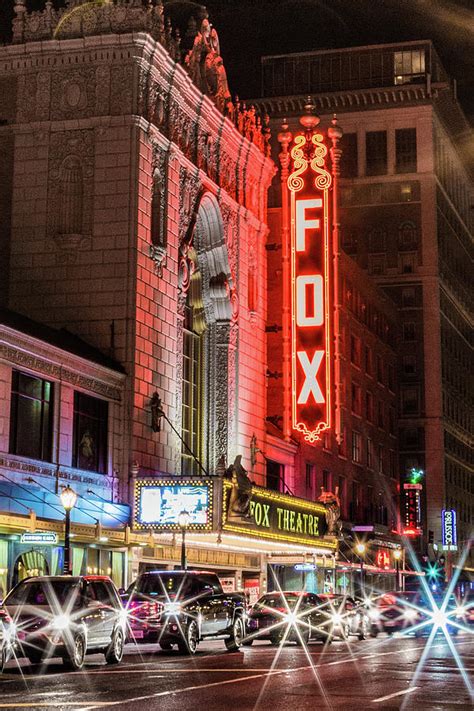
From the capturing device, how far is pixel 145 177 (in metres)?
45.1

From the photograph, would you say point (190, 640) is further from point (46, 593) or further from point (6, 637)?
point (6, 637)

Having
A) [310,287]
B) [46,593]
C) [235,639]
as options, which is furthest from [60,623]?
[310,287]

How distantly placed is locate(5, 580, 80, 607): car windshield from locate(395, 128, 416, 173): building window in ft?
317

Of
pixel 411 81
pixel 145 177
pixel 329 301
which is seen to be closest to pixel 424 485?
pixel 411 81

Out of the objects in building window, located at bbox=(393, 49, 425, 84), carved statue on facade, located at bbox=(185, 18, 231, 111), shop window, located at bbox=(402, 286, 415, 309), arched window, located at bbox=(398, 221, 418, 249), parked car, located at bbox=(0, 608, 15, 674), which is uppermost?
building window, located at bbox=(393, 49, 425, 84)

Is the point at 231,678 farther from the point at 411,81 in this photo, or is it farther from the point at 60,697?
the point at 411,81

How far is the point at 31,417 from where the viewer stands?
3800cm

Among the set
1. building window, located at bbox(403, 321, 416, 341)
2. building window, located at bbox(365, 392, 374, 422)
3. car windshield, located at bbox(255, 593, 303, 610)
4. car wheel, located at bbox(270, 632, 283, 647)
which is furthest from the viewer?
building window, located at bbox(403, 321, 416, 341)

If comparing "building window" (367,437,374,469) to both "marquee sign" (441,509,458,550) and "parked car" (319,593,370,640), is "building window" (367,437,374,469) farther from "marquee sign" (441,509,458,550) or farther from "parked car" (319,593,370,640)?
"parked car" (319,593,370,640)

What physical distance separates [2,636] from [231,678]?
4.86 m

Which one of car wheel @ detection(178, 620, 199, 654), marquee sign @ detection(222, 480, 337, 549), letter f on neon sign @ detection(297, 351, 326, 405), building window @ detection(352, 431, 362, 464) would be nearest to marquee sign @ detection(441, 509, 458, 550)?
building window @ detection(352, 431, 362, 464)

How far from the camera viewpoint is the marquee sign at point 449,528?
108 m

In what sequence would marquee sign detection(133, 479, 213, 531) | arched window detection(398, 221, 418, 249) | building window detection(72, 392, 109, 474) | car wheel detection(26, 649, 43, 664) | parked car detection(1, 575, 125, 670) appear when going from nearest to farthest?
parked car detection(1, 575, 125, 670)
car wheel detection(26, 649, 43, 664)
building window detection(72, 392, 109, 474)
marquee sign detection(133, 479, 213, 531)
arched window detection(398, 221, 418, 249)

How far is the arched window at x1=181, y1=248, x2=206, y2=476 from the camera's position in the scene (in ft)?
163
